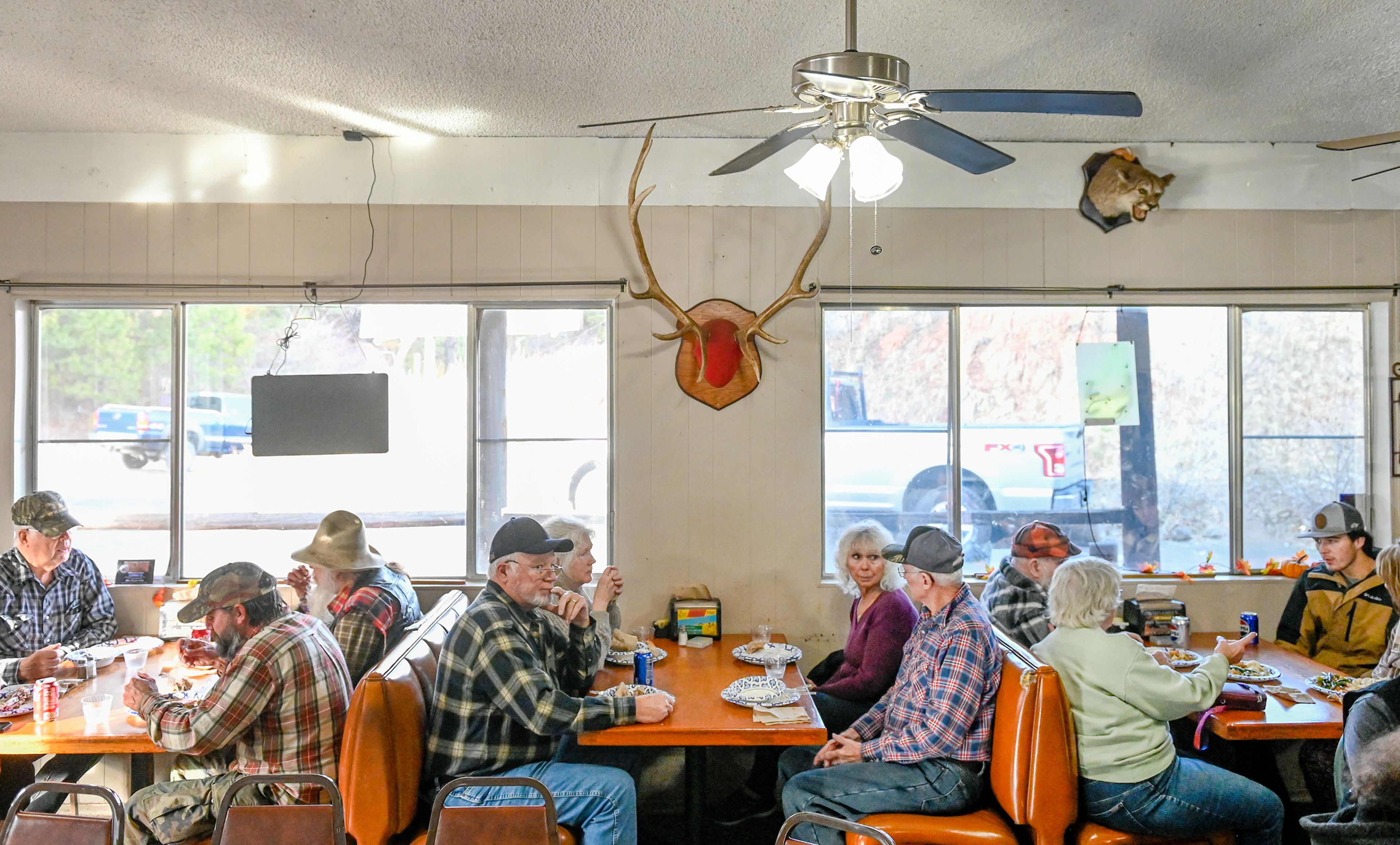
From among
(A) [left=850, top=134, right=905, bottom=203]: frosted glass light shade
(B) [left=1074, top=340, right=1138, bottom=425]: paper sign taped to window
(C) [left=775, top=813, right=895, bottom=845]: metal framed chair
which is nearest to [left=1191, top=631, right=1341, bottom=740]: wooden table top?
(B) [left=1074, top=340, right=1138, bottom=425]: paper sign taped to window

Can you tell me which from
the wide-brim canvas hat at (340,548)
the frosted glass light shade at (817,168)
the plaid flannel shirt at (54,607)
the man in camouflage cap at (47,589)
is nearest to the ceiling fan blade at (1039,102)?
the frosted glass light shade at (817,168)

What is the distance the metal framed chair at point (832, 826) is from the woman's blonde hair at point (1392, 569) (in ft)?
6.45

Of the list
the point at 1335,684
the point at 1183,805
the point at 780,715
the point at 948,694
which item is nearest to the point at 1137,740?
the point at 1183,805

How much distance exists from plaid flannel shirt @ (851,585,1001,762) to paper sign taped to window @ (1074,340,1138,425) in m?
1.86

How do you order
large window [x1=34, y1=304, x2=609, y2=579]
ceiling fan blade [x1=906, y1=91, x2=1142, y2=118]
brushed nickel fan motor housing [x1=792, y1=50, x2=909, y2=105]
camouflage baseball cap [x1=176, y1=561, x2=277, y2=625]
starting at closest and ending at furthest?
brushed nickel fan motor housing [x1=792, y1=50, x2=909, y2=105] < ceiling fan blade [x1=906, y1=91, x2=1142, y2=118] < camouflage baseball cap [x1=176, y1=561, x2=277, y2=625] < large window [x1=34, y1=304, x2=609, y2=579]

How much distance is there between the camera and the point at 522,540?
2.91m

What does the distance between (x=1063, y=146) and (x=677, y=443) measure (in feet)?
7.30

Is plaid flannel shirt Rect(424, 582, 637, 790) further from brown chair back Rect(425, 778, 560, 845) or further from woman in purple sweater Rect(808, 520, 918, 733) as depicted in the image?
woman in purple sweater Rect(808, 520, 918, 733)

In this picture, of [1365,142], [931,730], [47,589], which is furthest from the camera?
[47,589]

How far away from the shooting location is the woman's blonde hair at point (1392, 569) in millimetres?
2859

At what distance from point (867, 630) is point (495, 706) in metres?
1.43

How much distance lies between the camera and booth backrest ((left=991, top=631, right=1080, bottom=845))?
2.59m

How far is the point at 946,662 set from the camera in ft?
9.03

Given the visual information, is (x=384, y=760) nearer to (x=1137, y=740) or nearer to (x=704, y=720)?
(x=704, y=720)
